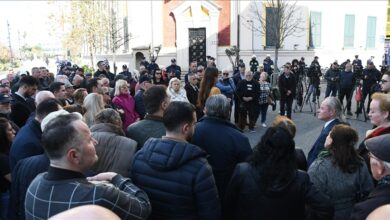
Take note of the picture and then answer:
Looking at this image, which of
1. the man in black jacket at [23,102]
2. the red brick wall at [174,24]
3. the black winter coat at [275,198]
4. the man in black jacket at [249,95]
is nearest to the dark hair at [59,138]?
the black winter coat at [275,198]

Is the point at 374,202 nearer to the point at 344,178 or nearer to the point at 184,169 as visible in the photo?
the point at 344,178

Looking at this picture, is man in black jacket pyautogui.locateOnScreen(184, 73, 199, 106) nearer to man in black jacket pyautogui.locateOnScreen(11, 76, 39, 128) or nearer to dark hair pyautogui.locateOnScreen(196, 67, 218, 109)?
dark hair pyautogui.locateOnScreen(196, 67, 218, 109)

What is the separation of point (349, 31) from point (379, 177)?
96.5 feet

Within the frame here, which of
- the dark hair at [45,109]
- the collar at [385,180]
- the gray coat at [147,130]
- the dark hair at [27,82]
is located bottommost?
the collar at [385,180]

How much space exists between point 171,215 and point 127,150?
0.69 meters

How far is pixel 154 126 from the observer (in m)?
3.65

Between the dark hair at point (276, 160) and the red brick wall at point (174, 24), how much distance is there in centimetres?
2350

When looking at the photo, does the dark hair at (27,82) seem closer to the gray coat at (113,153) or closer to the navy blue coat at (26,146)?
the navy blue coat at (26,146)

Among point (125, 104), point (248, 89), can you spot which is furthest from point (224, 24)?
point (125, 104)

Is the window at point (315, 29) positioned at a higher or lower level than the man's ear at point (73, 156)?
higher

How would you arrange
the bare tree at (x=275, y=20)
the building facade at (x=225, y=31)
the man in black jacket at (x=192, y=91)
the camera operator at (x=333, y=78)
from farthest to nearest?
the building facade at (x=225, y=31) < the bare tree at (x=275, y=20) < the camera operator at (x=333, y=78) < the man in black jacket at (x=192, y=91)

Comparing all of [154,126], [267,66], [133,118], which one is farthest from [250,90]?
[267,66]

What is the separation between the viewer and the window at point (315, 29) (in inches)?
1054

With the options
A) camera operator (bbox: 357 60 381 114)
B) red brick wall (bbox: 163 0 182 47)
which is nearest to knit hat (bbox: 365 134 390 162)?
camera operator (bbox: 357 60 381 114)
